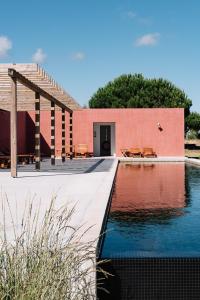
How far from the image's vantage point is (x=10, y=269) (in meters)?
2.88

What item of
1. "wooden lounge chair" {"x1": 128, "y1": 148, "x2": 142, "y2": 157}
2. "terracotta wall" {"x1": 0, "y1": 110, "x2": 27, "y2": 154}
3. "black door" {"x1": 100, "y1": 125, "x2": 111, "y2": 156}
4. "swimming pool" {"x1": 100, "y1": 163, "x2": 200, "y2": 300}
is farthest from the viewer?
"black door" {"x1": 100, "y1": 125, "x2": 111, "y2": 156}

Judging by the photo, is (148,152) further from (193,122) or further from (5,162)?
(193,122)

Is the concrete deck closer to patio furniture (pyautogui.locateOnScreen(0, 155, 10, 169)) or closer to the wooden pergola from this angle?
the wooden pergola

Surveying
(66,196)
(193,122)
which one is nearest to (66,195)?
(66,196)

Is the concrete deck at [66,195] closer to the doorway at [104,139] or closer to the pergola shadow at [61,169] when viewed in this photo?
the pergola shadow at [61,169]

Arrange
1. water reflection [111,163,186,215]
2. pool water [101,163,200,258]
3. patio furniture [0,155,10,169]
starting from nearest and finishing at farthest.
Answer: pool water [101,163,200,258], water reflection [111,163,186,215], patio furniture [0,155,10,169]

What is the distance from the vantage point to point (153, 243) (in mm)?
5520

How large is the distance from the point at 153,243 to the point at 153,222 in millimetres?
1274

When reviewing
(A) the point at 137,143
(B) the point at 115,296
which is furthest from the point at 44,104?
(B) the point at 115,296

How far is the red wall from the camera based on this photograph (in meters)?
25.8

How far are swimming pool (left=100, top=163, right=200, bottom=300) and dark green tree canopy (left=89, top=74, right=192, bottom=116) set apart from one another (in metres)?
33.5

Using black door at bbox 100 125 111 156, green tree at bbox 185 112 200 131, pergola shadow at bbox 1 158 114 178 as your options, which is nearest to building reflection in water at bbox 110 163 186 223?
pergola shadow at bbox 1 158 114 178

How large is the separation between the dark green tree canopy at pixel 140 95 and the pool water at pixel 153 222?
106ft

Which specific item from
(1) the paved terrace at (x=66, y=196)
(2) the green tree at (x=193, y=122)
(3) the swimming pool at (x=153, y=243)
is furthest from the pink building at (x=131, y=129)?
(2) the green tree at (x=193, y=122)
